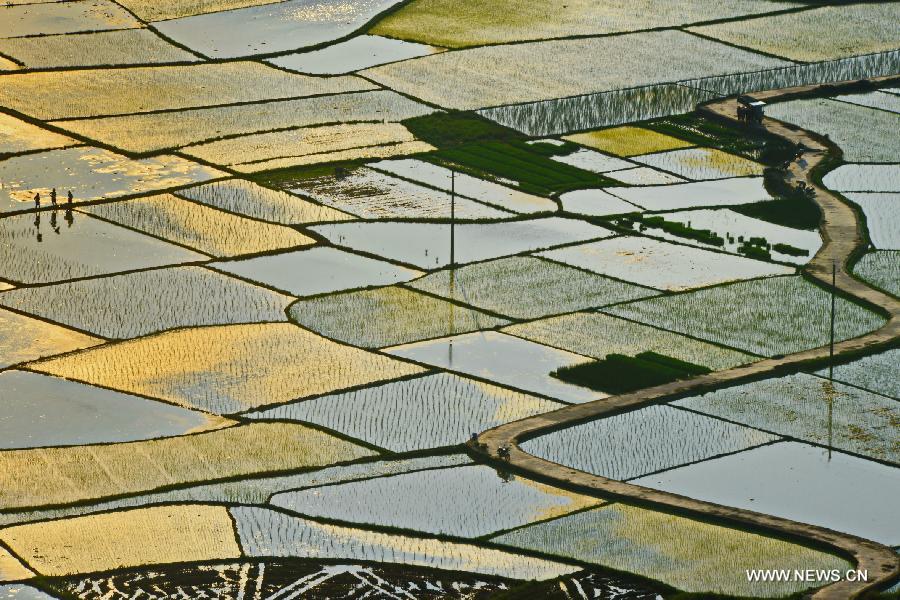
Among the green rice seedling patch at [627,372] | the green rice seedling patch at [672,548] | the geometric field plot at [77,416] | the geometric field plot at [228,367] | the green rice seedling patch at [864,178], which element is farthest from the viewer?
the green rice seedling patch at [864,178]

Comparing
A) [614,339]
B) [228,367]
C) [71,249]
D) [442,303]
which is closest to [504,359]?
[614,339]

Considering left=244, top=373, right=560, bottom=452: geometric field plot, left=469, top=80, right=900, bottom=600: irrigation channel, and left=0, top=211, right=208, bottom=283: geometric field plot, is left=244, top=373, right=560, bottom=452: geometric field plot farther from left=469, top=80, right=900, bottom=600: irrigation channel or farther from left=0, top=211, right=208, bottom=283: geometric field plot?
left=0, top=211, right=208, bottom=283: geometric field plot

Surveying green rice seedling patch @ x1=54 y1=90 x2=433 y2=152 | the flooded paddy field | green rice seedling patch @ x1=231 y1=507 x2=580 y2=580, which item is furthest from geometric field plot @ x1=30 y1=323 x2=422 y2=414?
green rice seedling patch @ x1=54 y1=90 x2=433 y2=152

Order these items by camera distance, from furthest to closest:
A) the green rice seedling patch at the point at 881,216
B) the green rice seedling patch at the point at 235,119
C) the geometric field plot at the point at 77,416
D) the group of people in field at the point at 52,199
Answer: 1. the green rice seedling patch at the point at 235,119
2. the group of people in field at the point at 52,199
3. the green rice seedling patch at the point at 881,216
4. the geometric field plot at the point at 77,416

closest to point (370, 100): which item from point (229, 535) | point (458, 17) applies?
point (458, 17)

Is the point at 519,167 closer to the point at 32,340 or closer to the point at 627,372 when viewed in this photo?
the point at 627,372

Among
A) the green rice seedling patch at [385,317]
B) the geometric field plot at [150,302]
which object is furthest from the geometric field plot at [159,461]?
the geometric field plot at [150,302]

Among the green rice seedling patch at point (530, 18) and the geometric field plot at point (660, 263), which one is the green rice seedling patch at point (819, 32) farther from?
the geometric field plot at point (660, 263)
